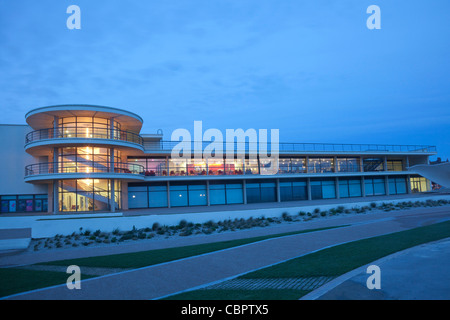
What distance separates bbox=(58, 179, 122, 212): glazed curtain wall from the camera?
2472cm

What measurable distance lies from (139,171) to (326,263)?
22950 mm

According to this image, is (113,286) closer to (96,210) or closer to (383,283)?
(383,283)

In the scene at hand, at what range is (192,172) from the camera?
32062 millimetres

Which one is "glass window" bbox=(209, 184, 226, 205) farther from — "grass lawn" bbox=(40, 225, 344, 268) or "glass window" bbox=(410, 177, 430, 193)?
"glass window" bbox=(410, 177, 430, 193)

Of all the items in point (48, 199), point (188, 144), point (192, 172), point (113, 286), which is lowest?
point (113, 286)

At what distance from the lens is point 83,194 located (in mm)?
24969

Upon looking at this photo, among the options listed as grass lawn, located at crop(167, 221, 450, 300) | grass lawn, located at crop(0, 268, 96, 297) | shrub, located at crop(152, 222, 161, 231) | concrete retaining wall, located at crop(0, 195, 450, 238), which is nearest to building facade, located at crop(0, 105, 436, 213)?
concrete retaining wall, located at crop(0, 195, 450, 238)

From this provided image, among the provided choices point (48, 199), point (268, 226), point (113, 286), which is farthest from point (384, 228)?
point (48, 199)

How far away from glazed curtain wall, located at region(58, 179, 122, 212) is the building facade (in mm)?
72

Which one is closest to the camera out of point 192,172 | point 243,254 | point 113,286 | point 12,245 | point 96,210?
point 113,286

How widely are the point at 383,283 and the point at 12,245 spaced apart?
1783cm

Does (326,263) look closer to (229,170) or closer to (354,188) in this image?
(229,170)

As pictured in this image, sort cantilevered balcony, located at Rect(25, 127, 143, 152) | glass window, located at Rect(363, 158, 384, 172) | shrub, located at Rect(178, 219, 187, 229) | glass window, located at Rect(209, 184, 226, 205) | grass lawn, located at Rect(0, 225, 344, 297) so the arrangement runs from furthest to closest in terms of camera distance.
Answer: glass window, located at Rect(363, 158, 384, 172), glass window, located at Rect(209, 184, 226, 205), cantilevered balcony, located at Rect(25, 127, 143, 152), shrub, located at Rect(178, 219, 187, 229), grass lawn, located at Rect(0, 225, 344, 297)

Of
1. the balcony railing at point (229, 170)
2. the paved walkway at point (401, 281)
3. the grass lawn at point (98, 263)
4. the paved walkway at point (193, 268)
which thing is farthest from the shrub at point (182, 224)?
the paved walkway at point (401, 281)
